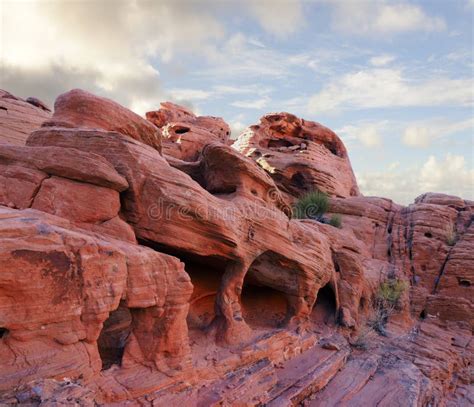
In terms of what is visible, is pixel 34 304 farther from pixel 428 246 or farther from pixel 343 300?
pixel 428 246

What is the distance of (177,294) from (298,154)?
20629mm

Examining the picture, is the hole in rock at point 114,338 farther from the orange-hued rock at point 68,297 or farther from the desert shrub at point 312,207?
the desert shrub at point 312,207

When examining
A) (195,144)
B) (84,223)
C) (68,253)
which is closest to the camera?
(68,253)

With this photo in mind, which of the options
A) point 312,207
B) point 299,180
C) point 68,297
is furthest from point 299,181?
point 68,297

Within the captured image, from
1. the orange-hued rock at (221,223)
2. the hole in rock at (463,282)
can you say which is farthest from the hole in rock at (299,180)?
the orange-hued rock at (221,223)

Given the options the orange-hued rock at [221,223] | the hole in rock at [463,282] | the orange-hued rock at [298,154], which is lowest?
the hole in rock at [463,282]

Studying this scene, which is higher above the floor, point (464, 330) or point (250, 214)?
point (250, 214)

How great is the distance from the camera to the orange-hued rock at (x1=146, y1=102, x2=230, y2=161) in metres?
23.1

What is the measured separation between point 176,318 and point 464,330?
15392 millimetres

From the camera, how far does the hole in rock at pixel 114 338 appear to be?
284 inches

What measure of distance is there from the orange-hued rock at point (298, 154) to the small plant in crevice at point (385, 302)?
902 cm

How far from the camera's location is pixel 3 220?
509cm

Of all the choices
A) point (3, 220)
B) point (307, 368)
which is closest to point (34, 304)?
point (3, 220)

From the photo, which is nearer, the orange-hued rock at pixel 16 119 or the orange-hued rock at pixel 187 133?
the orange-hued rock at pixel 16 119
